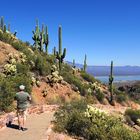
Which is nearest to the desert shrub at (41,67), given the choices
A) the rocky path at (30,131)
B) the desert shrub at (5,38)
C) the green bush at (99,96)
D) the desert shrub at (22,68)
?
the desert shrub at (22,68)

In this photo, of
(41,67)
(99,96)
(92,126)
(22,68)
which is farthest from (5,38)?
(92,126)

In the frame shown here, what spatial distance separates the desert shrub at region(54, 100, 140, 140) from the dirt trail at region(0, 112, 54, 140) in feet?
2.00

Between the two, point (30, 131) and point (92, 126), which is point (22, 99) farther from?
point (92, 126)

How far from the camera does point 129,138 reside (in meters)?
15.6

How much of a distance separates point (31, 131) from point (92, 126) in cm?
272

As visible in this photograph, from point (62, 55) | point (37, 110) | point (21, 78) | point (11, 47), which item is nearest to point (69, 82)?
point (62, 55)

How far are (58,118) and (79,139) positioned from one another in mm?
1591

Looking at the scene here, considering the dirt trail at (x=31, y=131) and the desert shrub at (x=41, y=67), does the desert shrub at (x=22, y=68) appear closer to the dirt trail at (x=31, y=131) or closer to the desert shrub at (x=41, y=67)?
the desert shrub at (x=41, y=67)

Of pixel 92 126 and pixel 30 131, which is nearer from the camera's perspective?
pixel 30 131

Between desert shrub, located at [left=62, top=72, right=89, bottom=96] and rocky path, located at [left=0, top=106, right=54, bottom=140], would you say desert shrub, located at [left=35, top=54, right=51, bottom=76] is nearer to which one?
desert shrub, located at [left=62, top=72, right=89, bottom=96]

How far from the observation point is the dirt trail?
13952 mm

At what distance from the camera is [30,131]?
14984 millimetres

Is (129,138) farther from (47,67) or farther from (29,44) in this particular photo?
(29,44)

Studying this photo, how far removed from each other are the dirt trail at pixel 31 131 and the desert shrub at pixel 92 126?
0.61m
